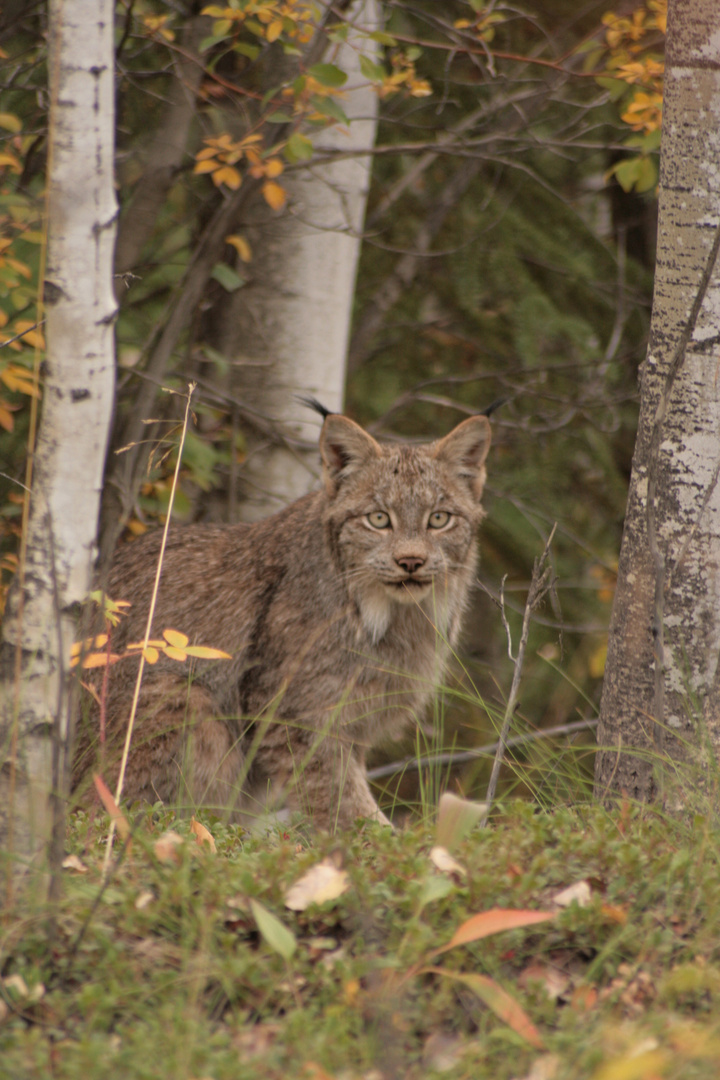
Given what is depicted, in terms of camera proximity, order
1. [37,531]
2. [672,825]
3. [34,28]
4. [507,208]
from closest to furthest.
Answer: [37,531]
[672,825]
[34,28]
[507,208]

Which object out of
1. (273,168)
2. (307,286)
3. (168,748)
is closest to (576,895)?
(168,748)

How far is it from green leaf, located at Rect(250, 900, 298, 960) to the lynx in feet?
6.38

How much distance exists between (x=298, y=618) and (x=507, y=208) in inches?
116

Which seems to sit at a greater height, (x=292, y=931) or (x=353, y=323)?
(x=353, y=323)

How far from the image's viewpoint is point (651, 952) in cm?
207

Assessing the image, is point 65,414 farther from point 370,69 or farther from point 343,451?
point 370,69

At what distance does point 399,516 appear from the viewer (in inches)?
167

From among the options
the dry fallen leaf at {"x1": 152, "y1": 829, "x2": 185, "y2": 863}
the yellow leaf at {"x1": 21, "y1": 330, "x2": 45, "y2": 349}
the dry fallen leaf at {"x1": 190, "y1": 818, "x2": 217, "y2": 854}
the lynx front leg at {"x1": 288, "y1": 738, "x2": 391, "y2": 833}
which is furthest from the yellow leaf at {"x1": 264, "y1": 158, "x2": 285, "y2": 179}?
the dry fallen leaf at {"x1": 152, "y1": 829, "x2": 185, "y2": 863}

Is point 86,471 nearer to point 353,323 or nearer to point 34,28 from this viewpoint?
point 34,28

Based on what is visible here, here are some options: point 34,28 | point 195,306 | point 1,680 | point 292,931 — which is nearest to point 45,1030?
point 292,931

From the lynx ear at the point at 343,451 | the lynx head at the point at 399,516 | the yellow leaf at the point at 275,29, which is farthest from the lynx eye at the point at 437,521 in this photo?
the yellow leaf at the point at 275,29

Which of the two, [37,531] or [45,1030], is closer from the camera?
[45,1030]

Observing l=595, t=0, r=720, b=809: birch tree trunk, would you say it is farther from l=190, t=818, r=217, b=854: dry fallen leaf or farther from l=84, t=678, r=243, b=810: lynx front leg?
l=84, t=678, r=243, b=810: lynx front leg

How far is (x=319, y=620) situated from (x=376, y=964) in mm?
2360
